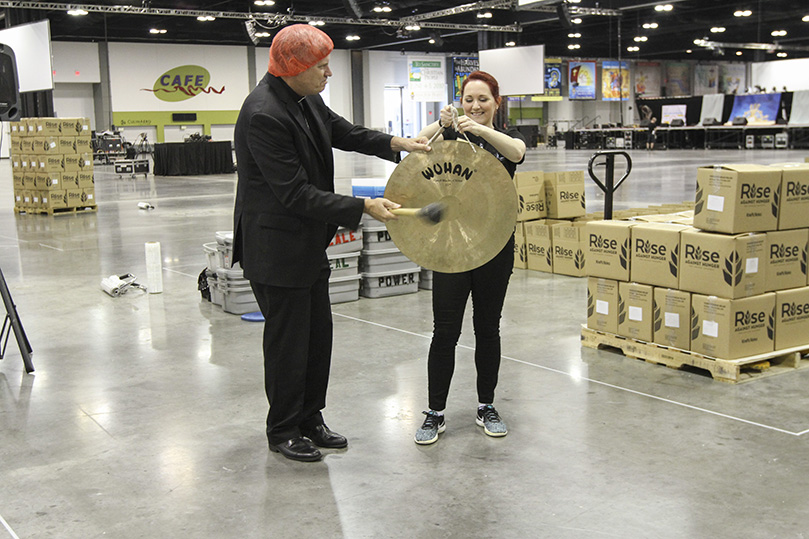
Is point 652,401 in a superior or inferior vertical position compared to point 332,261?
inferior

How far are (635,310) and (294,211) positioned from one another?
250 centimetres

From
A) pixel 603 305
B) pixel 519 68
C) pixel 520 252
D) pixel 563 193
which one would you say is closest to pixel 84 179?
pixel 520 252

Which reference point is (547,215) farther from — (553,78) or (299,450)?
(553,78)

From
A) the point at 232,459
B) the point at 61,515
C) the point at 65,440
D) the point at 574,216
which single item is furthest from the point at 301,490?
the point at 574,216

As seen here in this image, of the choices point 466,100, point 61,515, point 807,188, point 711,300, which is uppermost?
point 466,100

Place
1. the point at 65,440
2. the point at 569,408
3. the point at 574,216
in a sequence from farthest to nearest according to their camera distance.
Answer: the point at 574,216
the point at 569,408
the point at 65,440

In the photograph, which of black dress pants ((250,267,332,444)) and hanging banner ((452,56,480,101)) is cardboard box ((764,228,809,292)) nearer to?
black dress pants ((250,267,332,444))

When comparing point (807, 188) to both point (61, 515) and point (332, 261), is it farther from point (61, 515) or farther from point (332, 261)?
point (61, 515)

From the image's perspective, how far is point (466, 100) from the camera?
3.32m

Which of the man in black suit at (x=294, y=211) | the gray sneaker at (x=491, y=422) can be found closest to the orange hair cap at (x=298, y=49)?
the man in black suit at (x=294, y=211)

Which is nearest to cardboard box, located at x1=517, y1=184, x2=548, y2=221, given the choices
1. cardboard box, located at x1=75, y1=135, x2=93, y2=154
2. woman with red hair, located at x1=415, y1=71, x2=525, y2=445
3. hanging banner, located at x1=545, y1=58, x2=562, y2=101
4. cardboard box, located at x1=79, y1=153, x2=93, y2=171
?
woman with red hair, located at x1=415, y1=71, x2=525, y2=445

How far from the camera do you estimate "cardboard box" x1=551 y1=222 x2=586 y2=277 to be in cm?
722

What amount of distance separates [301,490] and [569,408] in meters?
1.47

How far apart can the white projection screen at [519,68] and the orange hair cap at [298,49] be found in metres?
26.3
